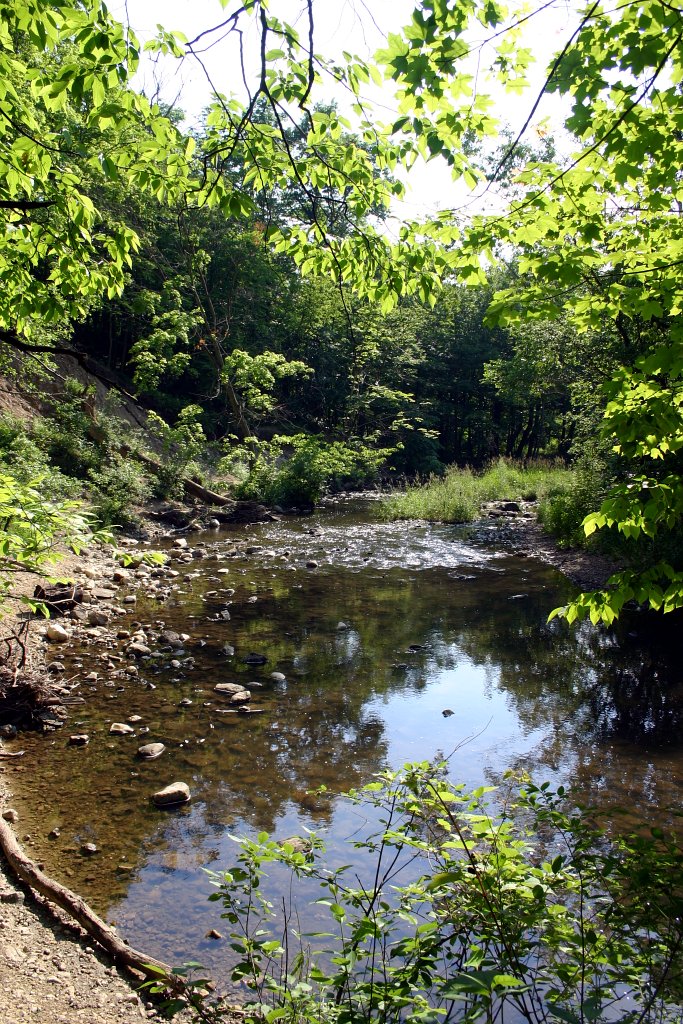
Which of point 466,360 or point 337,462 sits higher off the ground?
point 466,360

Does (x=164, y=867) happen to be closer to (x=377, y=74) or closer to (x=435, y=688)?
(x=435, y=688)

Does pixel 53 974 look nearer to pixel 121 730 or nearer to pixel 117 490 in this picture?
pixel 121 730

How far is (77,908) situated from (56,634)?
5.19m

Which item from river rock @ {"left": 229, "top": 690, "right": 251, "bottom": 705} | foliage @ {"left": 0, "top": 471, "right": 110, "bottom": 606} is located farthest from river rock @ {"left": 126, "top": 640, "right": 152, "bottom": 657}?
foliage @ {"left": 0, "top": 471, "right": 110, "bottom": 606}

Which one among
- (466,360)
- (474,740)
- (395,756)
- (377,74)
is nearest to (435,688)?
(474,740)

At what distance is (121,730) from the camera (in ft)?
21.0

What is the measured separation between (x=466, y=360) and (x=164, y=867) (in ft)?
119

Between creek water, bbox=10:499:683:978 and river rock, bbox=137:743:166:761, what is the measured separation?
0.07 metres

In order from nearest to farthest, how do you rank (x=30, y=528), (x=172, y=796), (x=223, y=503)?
(x=30, y=528) → (x=172, y=796) → (x=223, y=503)

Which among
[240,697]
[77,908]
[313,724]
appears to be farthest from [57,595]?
[77,908]

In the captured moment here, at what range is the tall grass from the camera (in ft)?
66.8

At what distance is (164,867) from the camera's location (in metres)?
4.60

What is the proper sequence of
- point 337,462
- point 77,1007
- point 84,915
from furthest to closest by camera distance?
point 337,462
point 84,915
point 77,1007

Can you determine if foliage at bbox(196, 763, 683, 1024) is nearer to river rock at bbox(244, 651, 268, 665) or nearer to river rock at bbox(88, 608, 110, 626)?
river rock at bbox(244, 651, 268, 665)
